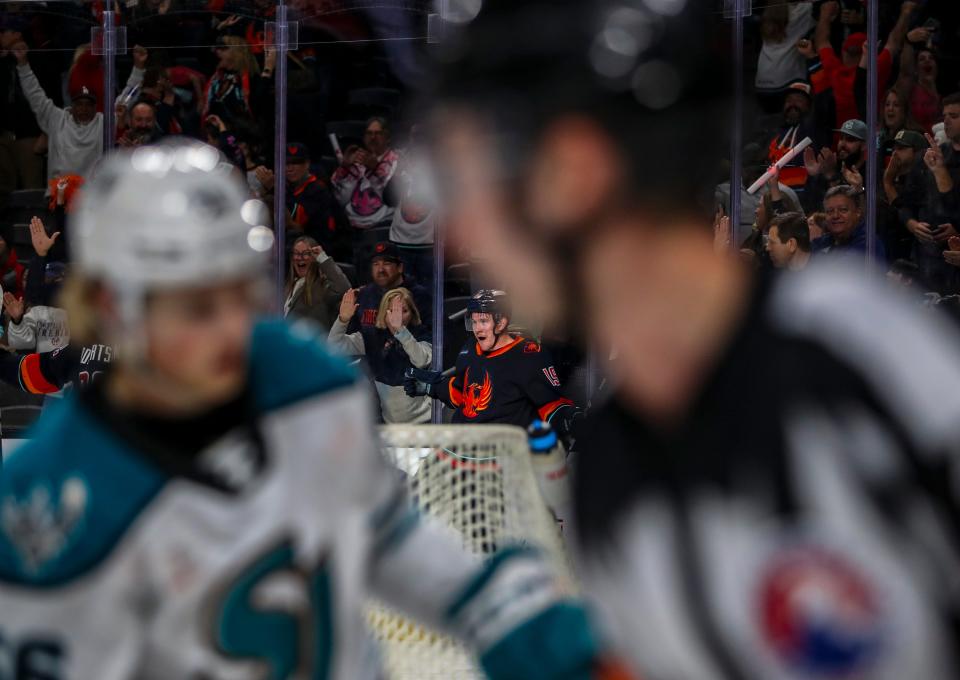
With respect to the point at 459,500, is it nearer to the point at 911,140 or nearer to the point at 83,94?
the point at 911,140

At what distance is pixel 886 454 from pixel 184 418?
65cm

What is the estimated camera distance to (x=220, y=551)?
1.14 metres

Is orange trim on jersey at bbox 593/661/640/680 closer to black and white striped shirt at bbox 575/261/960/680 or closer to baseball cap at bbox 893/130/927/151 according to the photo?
black and white striped shirt at bbox 575/261/960/680

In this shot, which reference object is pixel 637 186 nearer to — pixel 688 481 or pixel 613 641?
pixel 688 481

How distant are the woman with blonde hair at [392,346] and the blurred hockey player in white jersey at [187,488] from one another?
18.5 ft

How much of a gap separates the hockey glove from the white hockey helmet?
5.58 m

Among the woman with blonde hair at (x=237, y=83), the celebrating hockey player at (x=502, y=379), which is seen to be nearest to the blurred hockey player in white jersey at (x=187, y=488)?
the celebrating hockey player at (x=502, y=379)

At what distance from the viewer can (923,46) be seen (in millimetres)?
6520

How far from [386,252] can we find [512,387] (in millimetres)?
1977

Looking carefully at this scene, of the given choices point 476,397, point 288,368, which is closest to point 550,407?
point 476,397

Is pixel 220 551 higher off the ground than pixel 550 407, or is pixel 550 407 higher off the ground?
pixel 220 551

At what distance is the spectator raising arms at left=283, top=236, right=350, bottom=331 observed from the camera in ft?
23.9

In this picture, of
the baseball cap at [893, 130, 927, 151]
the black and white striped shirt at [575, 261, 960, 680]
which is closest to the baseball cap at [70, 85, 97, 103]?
the baseball cap at [893, 130, 927, 151]

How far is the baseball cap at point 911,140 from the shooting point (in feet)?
21.3
